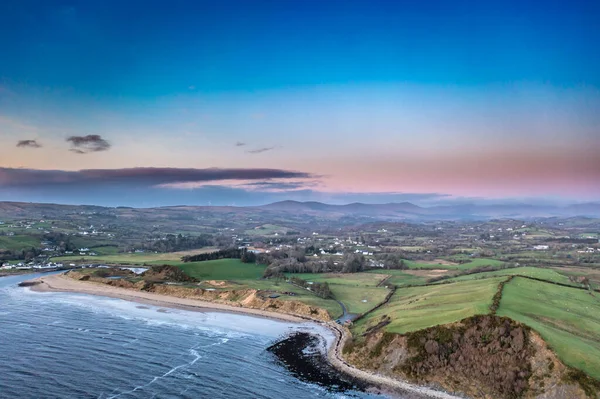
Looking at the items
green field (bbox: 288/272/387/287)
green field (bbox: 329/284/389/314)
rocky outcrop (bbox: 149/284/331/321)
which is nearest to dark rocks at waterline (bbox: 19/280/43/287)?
rocky outcrop (bbox: 149/284/331/321)

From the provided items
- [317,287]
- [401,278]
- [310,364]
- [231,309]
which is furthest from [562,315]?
[231,309]

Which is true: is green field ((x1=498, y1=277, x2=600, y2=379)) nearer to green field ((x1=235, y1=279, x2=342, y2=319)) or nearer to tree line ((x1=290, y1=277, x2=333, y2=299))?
green field ((x1=235, y1=279, x2=342, y2=319))

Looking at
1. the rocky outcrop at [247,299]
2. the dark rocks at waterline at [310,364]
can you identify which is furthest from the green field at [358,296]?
the dark rocks at waterline at [310,364]

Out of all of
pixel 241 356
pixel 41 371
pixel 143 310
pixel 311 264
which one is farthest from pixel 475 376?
pixel 311 264

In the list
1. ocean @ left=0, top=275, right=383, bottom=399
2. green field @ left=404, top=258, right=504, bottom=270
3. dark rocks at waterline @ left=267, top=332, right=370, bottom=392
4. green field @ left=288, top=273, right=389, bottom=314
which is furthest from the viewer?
green field @ left=404, top=258, right=504, bottom=270

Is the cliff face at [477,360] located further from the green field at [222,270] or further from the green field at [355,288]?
the green field at [222,270]

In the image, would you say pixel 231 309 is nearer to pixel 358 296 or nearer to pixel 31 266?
pixel 358 296

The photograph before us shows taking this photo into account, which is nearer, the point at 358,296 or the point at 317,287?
the point at 358,296
